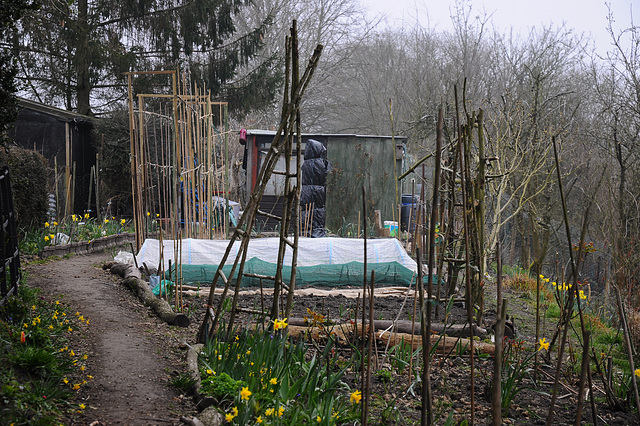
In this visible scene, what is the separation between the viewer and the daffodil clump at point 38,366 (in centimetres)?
269

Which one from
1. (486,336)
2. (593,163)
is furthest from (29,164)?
(593,163)

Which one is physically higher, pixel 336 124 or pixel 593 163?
pixel 336 124

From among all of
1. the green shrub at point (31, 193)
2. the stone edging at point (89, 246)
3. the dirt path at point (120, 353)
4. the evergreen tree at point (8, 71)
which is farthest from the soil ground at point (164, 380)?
the green shrub at point (31, 193)

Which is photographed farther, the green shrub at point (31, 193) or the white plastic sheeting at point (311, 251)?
the green shrub at point (31, 193)

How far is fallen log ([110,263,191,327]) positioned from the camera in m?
5.19

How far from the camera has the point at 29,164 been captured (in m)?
8.61

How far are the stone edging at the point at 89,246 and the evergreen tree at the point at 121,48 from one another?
16.8ft

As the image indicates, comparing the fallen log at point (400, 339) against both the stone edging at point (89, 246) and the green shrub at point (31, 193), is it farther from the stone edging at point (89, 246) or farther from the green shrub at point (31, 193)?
the green shrub at point (31, 193)

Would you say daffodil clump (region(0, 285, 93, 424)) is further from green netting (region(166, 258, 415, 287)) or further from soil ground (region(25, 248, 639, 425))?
green netting (region(166, 258, 415, 287))

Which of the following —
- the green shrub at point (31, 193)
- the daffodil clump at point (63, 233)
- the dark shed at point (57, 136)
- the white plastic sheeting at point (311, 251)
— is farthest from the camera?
the dark shed at point (57, 136)

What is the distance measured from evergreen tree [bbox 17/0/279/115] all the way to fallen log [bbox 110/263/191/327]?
26.6ft

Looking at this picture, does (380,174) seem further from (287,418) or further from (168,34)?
(287,418)

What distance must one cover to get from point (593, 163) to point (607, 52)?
6.48m

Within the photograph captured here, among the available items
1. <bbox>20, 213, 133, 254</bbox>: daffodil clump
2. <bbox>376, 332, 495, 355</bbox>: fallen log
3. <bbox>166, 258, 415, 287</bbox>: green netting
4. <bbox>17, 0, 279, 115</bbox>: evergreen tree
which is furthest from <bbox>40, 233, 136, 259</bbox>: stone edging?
<bbox>376, 332, 495, 355</bbox>: fallen log
